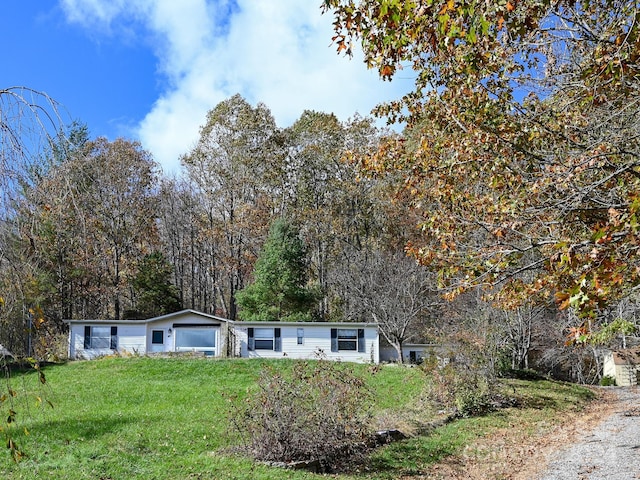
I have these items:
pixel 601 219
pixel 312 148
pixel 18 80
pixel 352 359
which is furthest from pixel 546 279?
pixel 312 148

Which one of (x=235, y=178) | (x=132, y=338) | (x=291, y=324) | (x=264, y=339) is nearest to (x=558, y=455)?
(x=291, y=324)

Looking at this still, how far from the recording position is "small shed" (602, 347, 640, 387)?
2676cm

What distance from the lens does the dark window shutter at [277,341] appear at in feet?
90.0

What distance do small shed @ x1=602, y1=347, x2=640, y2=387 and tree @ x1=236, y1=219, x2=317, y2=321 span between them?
15.0m

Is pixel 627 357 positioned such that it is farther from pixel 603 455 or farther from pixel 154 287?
pixel 154 287

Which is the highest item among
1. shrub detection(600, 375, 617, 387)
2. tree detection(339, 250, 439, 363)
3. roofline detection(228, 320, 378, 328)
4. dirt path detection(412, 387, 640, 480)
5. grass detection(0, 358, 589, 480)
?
tree detection(339, 250, 439, 363)

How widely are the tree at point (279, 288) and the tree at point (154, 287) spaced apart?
4516mm

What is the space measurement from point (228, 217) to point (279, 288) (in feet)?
24.6

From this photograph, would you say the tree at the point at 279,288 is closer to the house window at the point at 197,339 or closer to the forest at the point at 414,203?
the forest at the point at 414,203

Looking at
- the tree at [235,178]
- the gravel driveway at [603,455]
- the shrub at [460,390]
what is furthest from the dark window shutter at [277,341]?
the gravel driveway at [603,455]

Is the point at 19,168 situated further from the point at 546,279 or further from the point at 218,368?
the point at 218,368

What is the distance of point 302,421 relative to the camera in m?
9.64

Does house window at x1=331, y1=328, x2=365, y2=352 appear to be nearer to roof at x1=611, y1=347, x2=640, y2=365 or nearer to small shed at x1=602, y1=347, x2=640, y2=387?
roof at x1=611, y1=347, x2=640, y2=365

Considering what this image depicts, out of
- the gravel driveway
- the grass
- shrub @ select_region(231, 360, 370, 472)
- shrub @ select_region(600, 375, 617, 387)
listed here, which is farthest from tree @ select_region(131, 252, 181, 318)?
the gravel driveway
